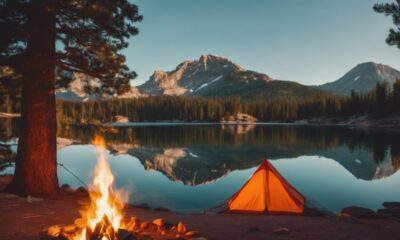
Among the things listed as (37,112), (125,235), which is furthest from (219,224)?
(37,112)

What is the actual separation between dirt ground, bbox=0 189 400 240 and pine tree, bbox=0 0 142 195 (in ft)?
4.30

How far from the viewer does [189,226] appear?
976 centimetres

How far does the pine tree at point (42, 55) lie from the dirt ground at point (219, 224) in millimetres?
1312

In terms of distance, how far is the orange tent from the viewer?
12.9 m

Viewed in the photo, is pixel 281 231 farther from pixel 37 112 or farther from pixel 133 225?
pixel 37 112

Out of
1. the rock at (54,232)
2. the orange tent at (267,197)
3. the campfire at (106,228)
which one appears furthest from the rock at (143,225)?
the orange tent at (267,197)

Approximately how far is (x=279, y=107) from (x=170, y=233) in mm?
157802

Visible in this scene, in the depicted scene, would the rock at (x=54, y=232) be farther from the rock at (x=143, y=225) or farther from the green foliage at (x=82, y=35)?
the green foliage at (x=82, y=35)

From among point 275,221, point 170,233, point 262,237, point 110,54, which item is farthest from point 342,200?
point 110,54

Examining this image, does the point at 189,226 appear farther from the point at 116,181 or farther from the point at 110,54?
the point at 116,181

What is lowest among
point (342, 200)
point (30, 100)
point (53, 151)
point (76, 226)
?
point (342, 200)

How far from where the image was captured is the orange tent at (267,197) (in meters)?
12.9

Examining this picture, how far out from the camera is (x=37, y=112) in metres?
11.8

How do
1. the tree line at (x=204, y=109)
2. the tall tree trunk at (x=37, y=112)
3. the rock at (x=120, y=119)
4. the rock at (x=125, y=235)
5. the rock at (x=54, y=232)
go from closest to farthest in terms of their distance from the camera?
the rock at (x=125, y=235), the rock at (x=54, y=232), the tall tree trunk at (x=37, y=112), the tree line at (x=204, y=109), the rock at (x=120, y=119)
